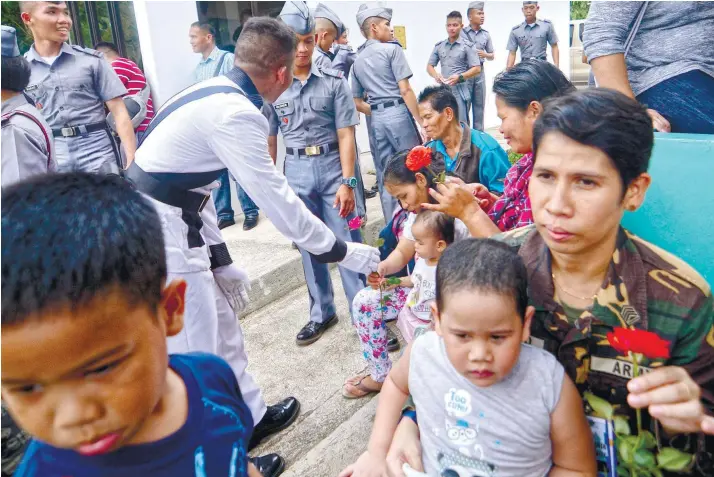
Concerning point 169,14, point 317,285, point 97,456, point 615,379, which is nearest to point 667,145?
point 615,379

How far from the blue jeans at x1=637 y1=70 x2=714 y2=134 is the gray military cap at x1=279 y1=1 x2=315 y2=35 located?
6.70 ft

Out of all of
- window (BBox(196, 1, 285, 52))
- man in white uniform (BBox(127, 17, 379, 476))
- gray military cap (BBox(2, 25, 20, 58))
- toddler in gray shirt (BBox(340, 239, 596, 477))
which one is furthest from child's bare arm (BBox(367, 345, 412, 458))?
window (BBox(196, 1, 285, 52))

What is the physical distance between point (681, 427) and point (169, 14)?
16.8 ft

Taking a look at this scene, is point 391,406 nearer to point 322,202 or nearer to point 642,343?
point 642,343

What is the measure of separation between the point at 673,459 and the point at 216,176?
172 cm

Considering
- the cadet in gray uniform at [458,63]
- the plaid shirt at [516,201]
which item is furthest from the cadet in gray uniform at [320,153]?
the cadet in gray uniform at [458,63]

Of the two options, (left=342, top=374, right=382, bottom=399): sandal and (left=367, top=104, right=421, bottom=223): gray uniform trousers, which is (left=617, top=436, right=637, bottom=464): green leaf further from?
(left=367, top=104, right=421, bottom=223): gray uniform trousers

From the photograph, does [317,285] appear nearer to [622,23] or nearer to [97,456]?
[622,23]

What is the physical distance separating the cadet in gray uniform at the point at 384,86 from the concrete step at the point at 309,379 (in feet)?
4.66

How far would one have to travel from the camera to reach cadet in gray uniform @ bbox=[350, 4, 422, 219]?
4.86 m

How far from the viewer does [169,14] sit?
4.93 meters

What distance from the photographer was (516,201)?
6.81 ft

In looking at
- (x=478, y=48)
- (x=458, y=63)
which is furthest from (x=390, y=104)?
(x=478, y=48)

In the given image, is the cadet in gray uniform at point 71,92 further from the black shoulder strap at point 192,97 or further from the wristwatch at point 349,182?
the black shoulder strap at point 192,97
